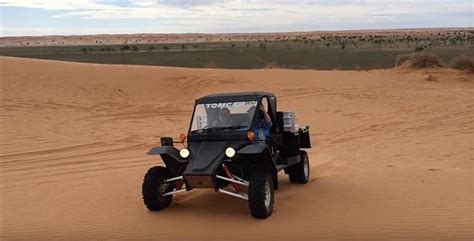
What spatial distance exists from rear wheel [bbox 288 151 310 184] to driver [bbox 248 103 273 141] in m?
1.22

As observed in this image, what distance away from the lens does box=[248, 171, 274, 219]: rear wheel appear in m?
7.28

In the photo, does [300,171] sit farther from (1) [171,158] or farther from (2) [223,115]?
(1) [171,158]

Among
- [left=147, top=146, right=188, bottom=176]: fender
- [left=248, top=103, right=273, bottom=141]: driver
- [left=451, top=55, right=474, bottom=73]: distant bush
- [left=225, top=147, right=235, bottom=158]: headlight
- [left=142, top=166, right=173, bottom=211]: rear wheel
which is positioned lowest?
[left=451, top=55, right=474, bottom=73]: distant bush

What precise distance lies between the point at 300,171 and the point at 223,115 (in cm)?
196

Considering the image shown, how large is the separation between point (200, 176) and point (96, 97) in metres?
15.0

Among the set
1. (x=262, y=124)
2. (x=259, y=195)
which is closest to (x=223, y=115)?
(x=262, y=124)

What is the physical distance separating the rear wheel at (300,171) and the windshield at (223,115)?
162cm

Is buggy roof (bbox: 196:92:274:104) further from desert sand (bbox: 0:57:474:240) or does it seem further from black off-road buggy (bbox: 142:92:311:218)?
desert sand (bbox: 0:57:474:240)

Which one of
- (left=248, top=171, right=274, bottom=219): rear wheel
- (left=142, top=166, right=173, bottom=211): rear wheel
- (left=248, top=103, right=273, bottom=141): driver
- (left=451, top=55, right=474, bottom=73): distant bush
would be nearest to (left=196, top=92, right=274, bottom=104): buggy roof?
(left=248, top=103, right=273, bottom=141): driver

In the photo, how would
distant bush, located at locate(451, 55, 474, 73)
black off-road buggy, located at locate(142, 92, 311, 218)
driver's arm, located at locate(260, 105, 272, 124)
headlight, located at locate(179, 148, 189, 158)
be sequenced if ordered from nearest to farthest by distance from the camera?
black off-road buggy, located at locate(142, 92, 311, 218), headlight, located at locate(179, 148, 189, 158), driver's arm, located at locate(260, 105, 272, 124), distant bush, located at locate(451, 55, 474, 73)

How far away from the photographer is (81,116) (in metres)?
18.0

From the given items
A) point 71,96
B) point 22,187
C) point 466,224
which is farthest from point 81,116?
point 466,224

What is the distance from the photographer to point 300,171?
31.8ft

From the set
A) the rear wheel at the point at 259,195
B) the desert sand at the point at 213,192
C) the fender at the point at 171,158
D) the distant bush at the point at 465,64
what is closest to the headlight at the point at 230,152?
the rear wheel at the point at 259,195
